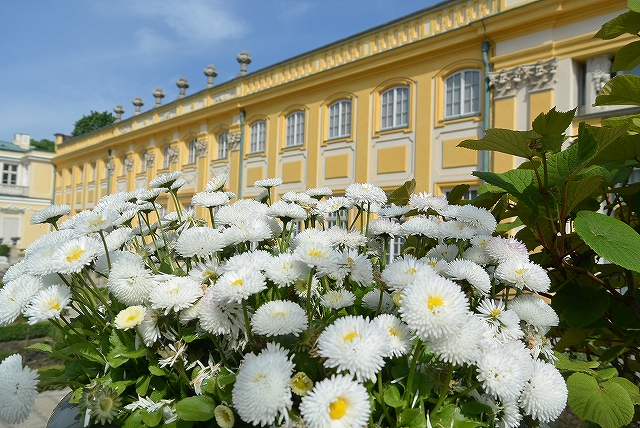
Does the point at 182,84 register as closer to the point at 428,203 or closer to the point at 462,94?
the point at 462,94

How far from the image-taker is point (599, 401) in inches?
37.2

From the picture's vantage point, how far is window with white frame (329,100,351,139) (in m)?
12.4

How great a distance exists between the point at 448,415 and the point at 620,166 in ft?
3.19

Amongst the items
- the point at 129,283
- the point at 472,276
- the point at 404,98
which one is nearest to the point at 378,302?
the point at 472,276

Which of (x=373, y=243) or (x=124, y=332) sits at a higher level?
(x=373, y=243)

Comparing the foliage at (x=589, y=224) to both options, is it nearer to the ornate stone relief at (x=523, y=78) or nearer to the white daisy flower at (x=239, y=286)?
the white daisy flower at (x=239, y=286)

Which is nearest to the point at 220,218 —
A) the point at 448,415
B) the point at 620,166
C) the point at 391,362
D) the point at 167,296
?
the point at 167,296

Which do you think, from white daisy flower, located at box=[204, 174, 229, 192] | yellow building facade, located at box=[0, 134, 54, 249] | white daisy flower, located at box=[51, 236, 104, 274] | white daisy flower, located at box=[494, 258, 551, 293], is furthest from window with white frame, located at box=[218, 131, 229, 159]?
yellow building facade, located at box=[0, 134, 54, 249]

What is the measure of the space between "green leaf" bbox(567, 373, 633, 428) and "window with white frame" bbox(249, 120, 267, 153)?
1415 centimetres

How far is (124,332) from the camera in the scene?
2.97ft

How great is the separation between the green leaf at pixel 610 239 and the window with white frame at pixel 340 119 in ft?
37.6

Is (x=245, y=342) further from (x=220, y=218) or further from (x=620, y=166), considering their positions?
(x=620, y=166)

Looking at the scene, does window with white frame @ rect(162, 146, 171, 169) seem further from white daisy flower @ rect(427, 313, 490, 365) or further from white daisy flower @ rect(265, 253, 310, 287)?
white daisy flower @ rect(427, 313, 490, 365)

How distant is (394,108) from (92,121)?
131ft
